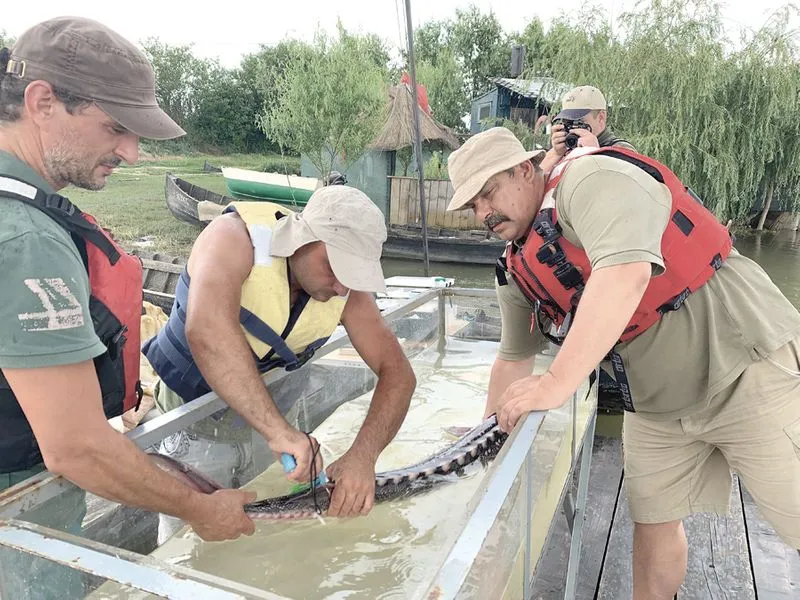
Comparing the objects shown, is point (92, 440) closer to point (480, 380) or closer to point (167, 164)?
point (480, 380)

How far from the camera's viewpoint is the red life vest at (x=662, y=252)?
87.0 inches

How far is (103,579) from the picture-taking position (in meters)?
1.21

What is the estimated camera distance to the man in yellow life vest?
2.15 meters

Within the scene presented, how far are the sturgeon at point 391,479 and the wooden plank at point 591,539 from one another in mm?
483

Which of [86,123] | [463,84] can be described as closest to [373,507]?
[86,123]

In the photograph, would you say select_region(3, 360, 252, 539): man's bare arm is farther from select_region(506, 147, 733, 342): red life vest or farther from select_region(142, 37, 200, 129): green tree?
select_region(142, 37, 200, 129): green tree

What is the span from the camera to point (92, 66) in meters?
1.48

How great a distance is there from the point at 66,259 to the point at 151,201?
29.8m

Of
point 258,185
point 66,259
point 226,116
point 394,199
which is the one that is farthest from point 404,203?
point 226,116

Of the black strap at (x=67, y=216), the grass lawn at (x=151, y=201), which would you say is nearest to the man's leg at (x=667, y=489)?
the black strap at (x=67, y=216)

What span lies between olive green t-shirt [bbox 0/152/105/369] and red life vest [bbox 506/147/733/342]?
151cm

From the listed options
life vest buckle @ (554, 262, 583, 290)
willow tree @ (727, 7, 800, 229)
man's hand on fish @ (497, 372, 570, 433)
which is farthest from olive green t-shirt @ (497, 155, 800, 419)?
willow tree @ (727, 7, 800, 229)

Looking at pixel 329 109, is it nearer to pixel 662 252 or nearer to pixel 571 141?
pixel 571 141

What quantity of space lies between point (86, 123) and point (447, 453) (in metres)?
2.02
